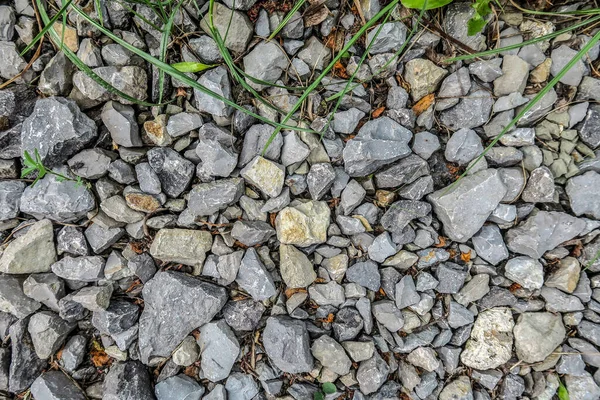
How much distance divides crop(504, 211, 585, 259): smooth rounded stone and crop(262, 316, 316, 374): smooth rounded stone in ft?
3.49

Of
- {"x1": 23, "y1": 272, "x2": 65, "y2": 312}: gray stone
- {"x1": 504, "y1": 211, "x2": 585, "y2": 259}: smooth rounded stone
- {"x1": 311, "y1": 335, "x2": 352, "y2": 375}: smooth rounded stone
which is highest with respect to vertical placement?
{"x1": 23, "y1": 272, "x2": 65, "y2": 312}: gray stone

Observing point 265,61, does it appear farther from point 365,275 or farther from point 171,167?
point 365,275

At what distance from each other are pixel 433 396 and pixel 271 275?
93 cm

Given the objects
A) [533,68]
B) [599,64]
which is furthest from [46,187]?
[599,64]

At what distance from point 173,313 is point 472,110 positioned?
63.7 inches

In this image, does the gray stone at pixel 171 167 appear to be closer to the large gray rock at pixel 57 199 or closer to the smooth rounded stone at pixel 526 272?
the large gray rock at pixel 57 199

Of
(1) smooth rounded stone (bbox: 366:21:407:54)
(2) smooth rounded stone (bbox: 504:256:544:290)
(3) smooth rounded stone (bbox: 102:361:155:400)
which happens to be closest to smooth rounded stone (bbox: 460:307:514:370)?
(2) smooth rounded stone (bbox: 504:256:544:290)

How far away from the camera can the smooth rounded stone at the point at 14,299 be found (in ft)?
5.78

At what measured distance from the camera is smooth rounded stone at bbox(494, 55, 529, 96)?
5.68 feet

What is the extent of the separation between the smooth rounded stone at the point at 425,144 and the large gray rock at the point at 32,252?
5.55 ft

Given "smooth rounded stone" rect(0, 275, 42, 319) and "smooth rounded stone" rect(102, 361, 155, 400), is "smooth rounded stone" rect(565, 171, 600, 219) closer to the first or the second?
"smooth rounded stone" rect(102, 361, 155, 400)

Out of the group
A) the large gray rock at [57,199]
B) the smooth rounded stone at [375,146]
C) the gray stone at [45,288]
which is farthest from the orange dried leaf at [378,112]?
the gray stone at [45,288]

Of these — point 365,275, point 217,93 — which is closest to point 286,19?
point 217,93

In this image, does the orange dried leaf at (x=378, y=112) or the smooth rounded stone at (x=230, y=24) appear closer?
the smooth rounded stone at (x=230, y=24)
